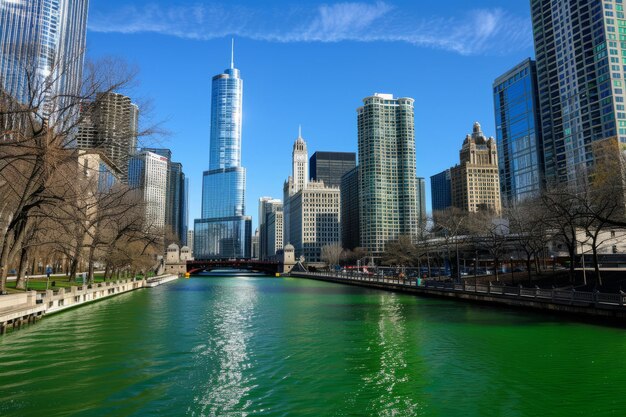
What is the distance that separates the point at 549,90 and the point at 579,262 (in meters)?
121

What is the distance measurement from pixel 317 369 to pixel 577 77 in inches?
6988

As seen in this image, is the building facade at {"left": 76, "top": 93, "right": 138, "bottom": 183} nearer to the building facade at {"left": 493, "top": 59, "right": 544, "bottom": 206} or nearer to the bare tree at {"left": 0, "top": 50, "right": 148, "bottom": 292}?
the bare tree at {"left": 0, "top": 50, "right": 148, "bottom": 292}

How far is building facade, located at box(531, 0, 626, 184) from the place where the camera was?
149 meters

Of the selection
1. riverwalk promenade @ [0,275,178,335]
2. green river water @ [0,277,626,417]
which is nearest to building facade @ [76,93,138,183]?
green river water @ [0,277,626,417]

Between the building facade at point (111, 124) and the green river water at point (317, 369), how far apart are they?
1133 cm

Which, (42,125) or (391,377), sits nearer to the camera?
(391,377)

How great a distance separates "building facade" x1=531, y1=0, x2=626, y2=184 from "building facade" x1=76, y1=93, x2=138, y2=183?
13994cm

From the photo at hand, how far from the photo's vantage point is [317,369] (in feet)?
61.1

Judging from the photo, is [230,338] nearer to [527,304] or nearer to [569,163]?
[527,304]

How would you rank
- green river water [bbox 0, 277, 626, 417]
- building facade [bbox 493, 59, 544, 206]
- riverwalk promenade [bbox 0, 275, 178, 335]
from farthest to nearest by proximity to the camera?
building facade [bbox 493, 59, 544, 206] → riverwalk promenade [bbox 0, 275, 178, 335] → green river water [bbox 0, 277, 626, 417]

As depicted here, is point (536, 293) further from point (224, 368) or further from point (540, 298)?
point (224, 368)

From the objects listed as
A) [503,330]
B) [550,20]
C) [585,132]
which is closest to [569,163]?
[585,132]

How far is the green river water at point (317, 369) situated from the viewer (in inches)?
545

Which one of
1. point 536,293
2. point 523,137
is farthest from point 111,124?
point 523,137
